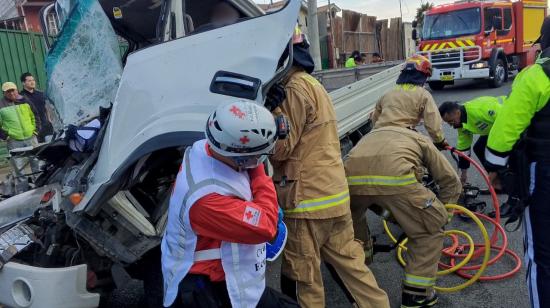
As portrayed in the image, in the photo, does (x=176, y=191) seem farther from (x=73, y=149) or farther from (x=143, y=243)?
(x=73, y=149)

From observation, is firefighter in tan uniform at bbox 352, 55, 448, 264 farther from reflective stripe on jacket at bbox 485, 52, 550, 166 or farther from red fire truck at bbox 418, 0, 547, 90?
red fire truck at bbox 418, 0, 547, 90

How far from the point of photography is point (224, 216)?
194 cm

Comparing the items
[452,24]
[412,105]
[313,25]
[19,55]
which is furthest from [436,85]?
[19,55]

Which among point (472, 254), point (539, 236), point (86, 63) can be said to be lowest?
point (472, 254)

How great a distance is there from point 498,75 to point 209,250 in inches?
586

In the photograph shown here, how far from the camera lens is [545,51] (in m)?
2.63

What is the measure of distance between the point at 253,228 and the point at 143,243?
110 cm

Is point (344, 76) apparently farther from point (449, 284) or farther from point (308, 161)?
point (308, 161)

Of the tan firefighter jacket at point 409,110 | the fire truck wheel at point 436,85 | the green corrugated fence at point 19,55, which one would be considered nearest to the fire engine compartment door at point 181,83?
the tan firefighter jacket at point 409,110

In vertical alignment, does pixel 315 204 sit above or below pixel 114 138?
below

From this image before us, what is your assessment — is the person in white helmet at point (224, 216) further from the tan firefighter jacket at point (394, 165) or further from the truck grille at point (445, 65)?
the truck grille at point (445, 65)

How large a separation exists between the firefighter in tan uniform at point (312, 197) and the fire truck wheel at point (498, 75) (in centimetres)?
1336

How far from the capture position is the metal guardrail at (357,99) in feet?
16.7

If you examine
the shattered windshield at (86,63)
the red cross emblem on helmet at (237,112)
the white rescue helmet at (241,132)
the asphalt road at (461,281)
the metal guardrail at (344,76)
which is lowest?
the asphalt road at (461,281)
